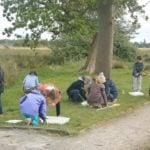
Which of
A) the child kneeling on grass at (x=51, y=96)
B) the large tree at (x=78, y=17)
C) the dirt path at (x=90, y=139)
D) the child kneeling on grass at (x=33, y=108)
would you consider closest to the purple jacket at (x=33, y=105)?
the child kneeling on grass at (x=33, y=108)

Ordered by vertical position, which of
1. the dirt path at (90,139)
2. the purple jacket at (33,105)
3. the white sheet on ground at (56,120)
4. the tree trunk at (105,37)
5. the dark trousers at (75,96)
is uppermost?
the tree trunk at (105,37)

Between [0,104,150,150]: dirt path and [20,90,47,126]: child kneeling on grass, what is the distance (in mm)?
739

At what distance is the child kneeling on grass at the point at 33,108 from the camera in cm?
1489

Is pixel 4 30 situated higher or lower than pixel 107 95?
higher

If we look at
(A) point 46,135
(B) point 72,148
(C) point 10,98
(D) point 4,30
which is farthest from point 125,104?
(D) point 4,30

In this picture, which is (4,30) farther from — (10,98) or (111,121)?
(111,121)

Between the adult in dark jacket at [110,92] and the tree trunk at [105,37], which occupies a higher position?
the tree trunk at [105,37]

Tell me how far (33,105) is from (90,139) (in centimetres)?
218

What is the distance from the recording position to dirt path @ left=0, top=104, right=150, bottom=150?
1251cm

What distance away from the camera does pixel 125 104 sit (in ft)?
65.7

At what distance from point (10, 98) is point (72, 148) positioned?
11.0 metres

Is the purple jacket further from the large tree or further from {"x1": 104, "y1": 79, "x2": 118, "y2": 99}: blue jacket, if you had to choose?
the large tree

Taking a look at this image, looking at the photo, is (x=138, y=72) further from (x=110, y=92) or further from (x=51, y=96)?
(x=51, y=96)

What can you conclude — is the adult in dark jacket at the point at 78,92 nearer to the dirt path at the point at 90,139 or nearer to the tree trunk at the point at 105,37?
the tree trunk at the point at 105,37
